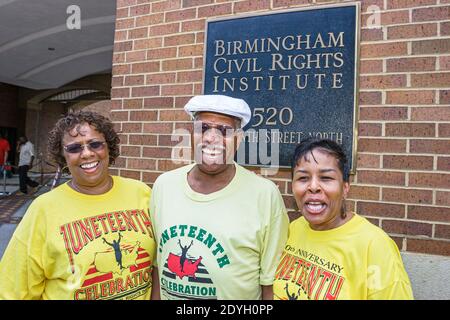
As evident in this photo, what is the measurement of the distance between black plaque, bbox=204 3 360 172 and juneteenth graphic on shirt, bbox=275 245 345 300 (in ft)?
3.55

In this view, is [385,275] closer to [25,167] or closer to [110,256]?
[110,256]

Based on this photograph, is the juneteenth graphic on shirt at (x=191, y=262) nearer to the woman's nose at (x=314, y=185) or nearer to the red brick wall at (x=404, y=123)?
the woman's nose at (x=314, y=185)

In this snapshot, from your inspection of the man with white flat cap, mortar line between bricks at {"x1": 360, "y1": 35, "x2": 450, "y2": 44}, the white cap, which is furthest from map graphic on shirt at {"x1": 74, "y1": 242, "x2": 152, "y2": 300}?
mortar line between bricks at {"x1": 360, "y1": 35, "x2": 450, "y2": 44}

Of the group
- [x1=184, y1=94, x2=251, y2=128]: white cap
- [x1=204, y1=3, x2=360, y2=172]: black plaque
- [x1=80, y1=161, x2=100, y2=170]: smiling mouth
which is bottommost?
[x1=80, y1=161, x2=100, y2=170]: smiling mouth

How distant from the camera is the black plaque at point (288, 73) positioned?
2.51 meters

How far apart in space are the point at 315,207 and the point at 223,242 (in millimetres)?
423

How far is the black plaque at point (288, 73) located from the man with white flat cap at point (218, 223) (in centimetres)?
86

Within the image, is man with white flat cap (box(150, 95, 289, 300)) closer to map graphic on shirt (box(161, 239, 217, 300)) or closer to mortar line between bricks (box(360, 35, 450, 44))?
map graphic on shirt (box(161, 239, 217, 300))

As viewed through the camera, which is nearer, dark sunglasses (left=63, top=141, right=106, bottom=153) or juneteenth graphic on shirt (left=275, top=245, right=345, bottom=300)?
juneteenth graphic on shirt (left=275, top=245, right=345, bottom=300)

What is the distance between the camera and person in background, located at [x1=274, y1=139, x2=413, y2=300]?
1.39 m

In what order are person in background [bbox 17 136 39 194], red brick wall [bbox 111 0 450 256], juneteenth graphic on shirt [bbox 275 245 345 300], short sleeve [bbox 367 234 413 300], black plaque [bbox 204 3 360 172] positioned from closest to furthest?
short sleeve [bbox 367 234 413 300], juneteenth graphic on shirt [bbox 275 245 345 300], red brick wall [bbox 111 0 450 256], black plaque [bbox 204 3 360 172], person in background [bbox 17 136 39 194]

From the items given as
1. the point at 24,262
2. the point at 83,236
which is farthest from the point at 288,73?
the point at 24,262

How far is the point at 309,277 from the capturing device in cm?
152

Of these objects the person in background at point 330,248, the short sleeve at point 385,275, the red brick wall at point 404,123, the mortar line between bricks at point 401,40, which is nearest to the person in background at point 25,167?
the red brick wall at point 404,123
